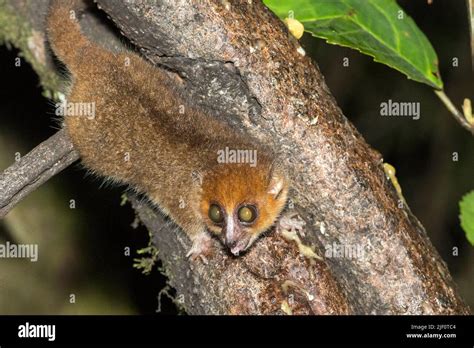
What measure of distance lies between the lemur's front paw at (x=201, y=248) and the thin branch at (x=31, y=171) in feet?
2.96

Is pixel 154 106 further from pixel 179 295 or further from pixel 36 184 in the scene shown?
pixel 179 295

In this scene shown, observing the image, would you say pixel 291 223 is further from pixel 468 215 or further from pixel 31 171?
pixel 31 171

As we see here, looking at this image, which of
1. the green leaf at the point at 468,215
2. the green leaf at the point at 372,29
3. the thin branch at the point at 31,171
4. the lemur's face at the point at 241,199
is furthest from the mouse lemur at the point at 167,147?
the green leaf at the point at 468,215

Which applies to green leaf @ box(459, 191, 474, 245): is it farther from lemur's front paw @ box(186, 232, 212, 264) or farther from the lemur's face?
lemur's front paw @ box(186, 232, 212, 264)

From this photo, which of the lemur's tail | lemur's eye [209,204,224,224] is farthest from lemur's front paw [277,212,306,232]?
the lemur's tail

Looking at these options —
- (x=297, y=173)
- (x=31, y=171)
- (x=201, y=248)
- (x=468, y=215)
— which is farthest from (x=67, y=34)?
(x=468, y=215)

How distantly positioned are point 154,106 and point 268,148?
2.39ft

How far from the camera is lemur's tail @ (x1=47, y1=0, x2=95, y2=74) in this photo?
410cm

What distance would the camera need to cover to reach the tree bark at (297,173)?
124 inches

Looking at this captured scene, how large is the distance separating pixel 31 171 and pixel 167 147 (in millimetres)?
755

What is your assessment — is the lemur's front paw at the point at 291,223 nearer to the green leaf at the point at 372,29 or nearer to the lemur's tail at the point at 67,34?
the green leaf at the point at 372,29

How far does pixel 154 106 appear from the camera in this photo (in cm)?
384

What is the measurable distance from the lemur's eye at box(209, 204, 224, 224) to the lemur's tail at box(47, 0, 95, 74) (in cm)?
118

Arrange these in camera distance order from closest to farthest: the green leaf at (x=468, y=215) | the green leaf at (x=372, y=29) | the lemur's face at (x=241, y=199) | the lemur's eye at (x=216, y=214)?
1. the green leaf at (x=468, y=215)
2. the green leaf at (x=372, y=29)
3. the lemur's face at (x=241, y=199)
4. the lemur's eye at (x=216, y=214)
